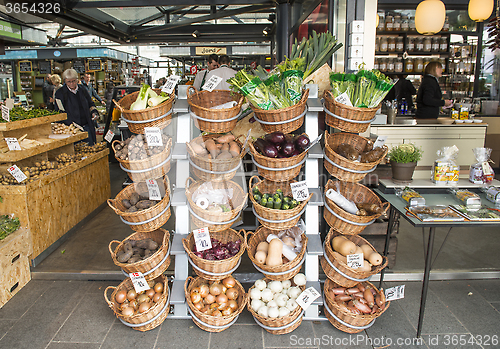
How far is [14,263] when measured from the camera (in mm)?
2805

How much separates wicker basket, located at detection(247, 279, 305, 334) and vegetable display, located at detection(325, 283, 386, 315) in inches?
10.9

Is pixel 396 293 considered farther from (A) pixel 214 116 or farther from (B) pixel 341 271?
(A) pixel 214 116

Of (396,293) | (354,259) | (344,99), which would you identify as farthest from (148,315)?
(344,99)

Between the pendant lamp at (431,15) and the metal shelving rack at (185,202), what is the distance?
3699mm

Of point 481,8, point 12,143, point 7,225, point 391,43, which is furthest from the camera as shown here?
point 391,43

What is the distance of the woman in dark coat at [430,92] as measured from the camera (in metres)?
5.51

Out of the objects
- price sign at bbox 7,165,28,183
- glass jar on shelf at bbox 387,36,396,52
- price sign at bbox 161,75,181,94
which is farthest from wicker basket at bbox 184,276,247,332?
glass jar on shelf at bbox 387,36,396,52

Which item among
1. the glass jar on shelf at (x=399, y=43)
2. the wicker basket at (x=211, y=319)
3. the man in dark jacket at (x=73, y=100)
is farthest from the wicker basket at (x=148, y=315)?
the glass jar on shelf at (x=399, y=43)

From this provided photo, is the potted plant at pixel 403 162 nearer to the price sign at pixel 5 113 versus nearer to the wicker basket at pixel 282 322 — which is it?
the wicker basket at pixel 282 322

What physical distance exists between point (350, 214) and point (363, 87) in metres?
0.84

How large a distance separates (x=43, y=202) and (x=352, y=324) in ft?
9.79

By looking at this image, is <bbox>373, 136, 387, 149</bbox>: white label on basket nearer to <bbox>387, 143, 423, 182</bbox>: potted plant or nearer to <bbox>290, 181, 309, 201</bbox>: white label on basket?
<bbox>290, 181, 309, 201</bbox>: white label on basket

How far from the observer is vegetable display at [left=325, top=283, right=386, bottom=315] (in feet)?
7.56

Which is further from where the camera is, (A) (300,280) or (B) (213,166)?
(A) (300,280)
